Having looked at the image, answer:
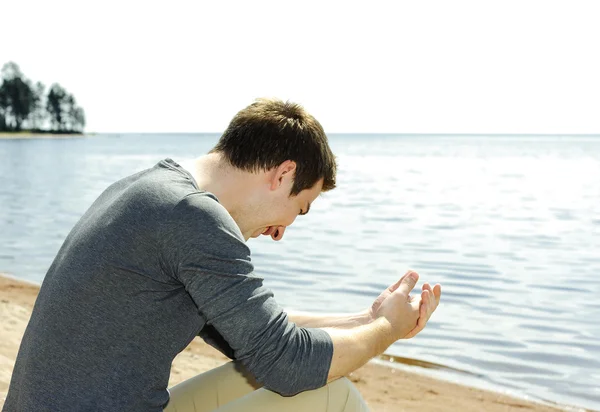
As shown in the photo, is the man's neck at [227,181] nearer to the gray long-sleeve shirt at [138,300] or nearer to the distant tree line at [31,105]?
the gray long-sleeve shirt at [138,300]

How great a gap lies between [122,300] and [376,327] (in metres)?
0.86

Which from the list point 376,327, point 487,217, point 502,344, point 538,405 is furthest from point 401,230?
point 376,327

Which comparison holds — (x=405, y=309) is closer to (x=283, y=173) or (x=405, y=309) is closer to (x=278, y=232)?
(x=278, y=232)

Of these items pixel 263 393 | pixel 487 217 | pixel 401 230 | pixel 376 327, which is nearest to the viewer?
pixel 263 393

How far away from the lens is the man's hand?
2.59 meters

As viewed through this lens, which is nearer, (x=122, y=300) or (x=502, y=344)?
(x=122, y=300)

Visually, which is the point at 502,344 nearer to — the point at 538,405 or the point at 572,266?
the point at 538,405

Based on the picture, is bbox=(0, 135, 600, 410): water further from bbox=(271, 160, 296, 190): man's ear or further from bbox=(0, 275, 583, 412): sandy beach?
bbox=(271, 160, 296, 190): man's ear

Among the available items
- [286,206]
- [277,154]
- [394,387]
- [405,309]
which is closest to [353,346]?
[405,309]

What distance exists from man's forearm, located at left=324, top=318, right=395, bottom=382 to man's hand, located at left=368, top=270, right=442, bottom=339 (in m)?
0.13

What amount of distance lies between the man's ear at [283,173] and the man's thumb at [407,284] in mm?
640

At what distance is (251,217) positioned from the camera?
238cm

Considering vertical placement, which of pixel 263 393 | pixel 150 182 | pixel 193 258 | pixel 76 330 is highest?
pixel 150 182

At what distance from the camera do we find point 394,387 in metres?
5.48
